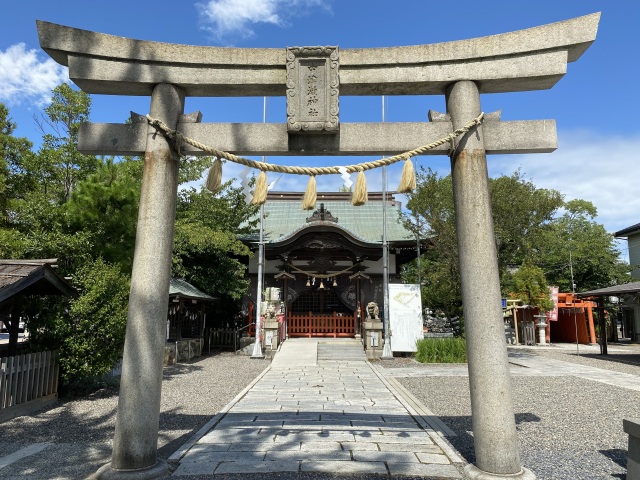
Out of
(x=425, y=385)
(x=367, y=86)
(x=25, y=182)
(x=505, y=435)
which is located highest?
(x=25, y=182)

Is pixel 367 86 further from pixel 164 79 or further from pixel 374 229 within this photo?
pixel 374 229

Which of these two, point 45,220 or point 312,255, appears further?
point 312,255

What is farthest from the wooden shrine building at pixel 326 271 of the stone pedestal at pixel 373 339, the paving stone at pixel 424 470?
the paving stone at pixel 424 470

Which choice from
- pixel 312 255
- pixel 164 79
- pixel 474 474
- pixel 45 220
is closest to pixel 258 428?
pixel 474 474

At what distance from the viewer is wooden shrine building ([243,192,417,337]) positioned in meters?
19.4

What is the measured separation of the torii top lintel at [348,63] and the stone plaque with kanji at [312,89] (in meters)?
0.14

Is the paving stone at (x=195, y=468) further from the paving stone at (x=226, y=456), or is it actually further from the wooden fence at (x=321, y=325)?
the wooden fence at (x=321, y=325)

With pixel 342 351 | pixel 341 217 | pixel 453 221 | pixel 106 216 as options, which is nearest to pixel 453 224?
pixel 453 221

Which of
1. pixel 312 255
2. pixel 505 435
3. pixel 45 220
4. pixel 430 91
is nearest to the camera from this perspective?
pixel 505 435

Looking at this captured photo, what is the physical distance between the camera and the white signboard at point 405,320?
631 inches

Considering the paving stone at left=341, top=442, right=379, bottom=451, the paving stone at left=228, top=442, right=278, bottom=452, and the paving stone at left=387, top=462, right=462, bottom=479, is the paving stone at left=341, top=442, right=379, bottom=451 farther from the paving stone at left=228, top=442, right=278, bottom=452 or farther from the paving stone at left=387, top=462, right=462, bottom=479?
the paving stone at left=228, top=442, right=278, bottom=452

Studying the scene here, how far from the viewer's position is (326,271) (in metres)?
20.0

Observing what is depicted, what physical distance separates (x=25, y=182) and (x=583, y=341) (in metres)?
27.9

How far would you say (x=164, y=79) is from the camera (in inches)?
186
